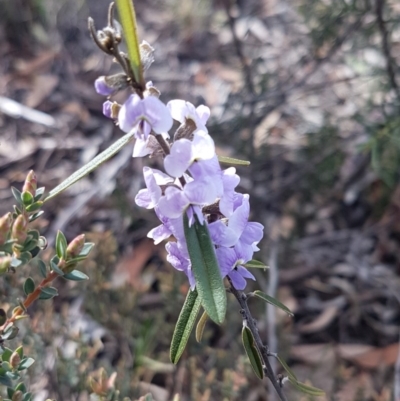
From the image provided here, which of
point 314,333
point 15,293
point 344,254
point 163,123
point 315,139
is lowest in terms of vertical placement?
point 314,333

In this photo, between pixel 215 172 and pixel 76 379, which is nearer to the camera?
pixel 215 172

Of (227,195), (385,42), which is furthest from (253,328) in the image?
(385,42)

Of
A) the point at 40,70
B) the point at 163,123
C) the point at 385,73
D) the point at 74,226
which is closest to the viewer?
the point at 163,123

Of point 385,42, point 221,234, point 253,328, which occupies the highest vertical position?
point 221,234

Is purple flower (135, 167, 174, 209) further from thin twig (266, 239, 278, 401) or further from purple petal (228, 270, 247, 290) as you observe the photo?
thin twig (266, 239, 278, 401)

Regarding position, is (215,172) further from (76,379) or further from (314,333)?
(314,333)

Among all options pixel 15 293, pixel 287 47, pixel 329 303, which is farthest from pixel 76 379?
pixel 287 47

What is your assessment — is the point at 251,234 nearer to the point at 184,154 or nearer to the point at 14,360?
the point at 184,154
